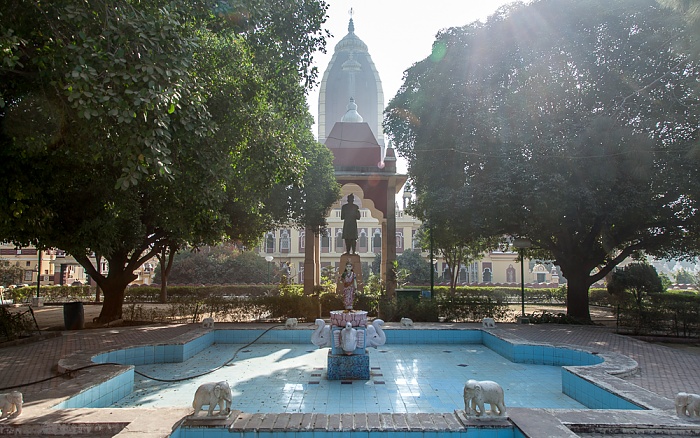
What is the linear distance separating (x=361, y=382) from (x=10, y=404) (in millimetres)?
5016

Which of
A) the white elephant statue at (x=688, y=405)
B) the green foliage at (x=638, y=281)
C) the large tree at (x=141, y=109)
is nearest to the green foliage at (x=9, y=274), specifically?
the large tree at (x=141, y=109)

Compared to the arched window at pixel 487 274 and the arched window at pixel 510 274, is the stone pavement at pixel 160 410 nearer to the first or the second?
the arched window at pixel 487 274

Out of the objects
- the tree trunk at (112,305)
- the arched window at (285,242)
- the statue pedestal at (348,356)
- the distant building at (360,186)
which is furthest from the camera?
the arched window at (285,242)

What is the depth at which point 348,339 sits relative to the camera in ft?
28.0

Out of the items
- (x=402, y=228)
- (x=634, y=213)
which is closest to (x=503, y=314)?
(x=634, y=213)

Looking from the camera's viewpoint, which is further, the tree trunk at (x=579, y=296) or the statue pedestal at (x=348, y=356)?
the tree trunk at (x=579, y=296)

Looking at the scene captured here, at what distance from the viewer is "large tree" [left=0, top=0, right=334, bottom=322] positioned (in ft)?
18.3

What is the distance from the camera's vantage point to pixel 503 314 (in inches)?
631

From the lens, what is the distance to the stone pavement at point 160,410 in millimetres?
4922

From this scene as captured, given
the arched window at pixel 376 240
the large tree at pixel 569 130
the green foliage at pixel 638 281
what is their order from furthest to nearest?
1. the arched window at pixel 376 240
2. the green foliage at pixel 638 281
3. the large tree at pixel 569 130

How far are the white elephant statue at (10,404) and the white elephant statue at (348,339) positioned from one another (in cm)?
478

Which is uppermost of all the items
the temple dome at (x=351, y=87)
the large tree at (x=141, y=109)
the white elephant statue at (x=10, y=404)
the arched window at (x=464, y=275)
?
the temple dome at (x=351, y=87)

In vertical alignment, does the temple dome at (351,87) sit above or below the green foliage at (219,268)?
above

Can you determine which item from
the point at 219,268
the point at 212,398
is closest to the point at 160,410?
the point at 212,398
